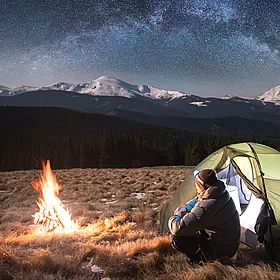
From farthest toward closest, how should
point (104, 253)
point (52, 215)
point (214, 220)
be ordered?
1. point (52, 215)
2. point (104, 253)
3. point (214, 220)

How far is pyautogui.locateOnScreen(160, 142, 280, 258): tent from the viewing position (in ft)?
19.2

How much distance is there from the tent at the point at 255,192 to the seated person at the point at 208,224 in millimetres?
1328

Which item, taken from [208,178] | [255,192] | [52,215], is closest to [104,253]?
[208,178]

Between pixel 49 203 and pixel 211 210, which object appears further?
pixel 49 203

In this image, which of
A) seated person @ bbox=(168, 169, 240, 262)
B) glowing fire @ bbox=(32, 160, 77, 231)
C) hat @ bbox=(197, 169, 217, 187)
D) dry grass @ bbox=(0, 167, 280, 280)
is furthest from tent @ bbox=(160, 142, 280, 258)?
glowing fire @ bbox=(32, 160, 77, 231)

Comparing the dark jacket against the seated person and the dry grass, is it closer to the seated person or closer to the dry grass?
the seated person

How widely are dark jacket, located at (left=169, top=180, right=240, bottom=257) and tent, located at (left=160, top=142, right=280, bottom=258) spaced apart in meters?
1.41

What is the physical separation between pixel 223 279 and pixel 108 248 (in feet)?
8.33

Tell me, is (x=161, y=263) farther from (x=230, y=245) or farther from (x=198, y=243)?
(x=230, y=245)

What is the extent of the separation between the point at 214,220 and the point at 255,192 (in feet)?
7.39

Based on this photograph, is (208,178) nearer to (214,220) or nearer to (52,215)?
(214,220)

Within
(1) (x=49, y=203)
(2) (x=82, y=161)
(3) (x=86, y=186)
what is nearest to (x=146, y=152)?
(2) (x=82, y=161)

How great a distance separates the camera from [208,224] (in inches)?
180

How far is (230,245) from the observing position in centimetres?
490
